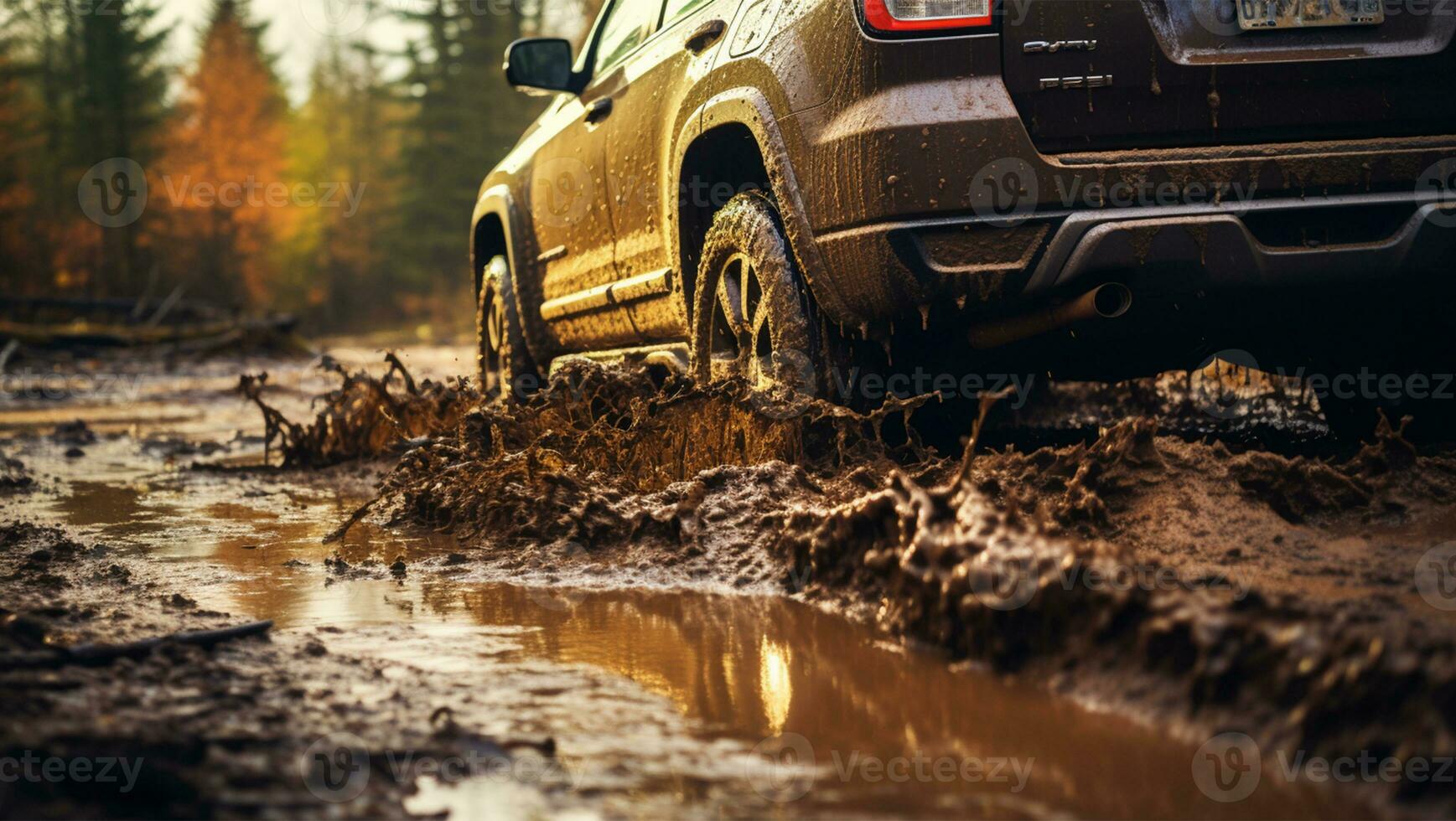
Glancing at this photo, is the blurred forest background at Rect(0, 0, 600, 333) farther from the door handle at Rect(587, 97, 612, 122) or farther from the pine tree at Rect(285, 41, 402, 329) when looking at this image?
the door handle at Rect(587, 97, 612, 122)

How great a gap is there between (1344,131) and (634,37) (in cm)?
296

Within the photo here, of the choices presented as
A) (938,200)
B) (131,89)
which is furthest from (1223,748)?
(131,89)

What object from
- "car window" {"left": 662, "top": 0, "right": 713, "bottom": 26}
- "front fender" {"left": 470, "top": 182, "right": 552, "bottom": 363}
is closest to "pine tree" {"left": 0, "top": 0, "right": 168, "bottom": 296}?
"front fender" {"left": 470, "top": 182, "right": 552, "bottom": 363}

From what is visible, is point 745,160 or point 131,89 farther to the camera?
point 131,89

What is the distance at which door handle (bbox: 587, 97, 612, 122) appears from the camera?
17.6ft

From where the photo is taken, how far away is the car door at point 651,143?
4449 millimetres

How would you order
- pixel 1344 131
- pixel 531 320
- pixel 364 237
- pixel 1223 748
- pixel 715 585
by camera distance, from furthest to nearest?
pixel 364 237 → pixel 531 320 → pixel 1344 131 → pixel 715 585 → pixel 1223 748

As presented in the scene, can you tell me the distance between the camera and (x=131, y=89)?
39625 mm

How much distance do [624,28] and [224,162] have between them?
42.7m

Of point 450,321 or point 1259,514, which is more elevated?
point 450,321

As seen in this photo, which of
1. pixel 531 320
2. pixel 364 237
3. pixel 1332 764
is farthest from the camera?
pixel 364 237

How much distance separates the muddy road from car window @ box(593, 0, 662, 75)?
1532 millimetres

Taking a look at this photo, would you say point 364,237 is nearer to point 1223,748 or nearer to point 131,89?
point 131,89

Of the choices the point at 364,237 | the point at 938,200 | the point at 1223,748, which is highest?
the point at 364,237
